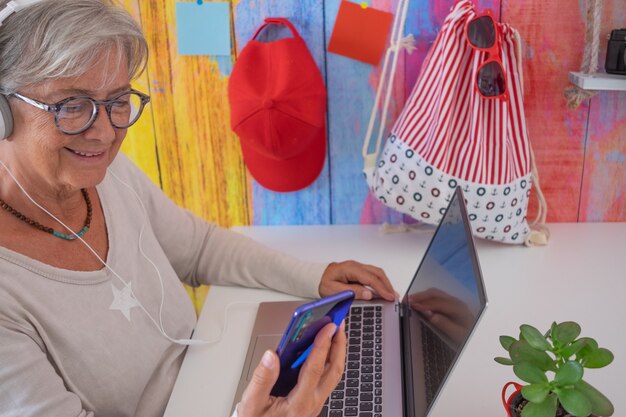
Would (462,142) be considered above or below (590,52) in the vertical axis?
below

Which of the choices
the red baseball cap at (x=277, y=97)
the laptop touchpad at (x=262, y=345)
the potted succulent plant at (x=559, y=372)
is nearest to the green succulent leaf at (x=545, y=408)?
the potted succulent plant at (x=559, y=372)

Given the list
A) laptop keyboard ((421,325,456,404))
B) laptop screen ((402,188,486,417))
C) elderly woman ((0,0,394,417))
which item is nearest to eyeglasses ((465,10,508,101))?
laptop screen ((402,188,486,417))

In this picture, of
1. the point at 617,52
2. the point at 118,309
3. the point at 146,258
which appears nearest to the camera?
the point at 118,309

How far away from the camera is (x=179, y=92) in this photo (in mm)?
1472

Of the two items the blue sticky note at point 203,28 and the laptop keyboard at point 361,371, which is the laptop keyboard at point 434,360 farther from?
the blue sticky note at point 203,28

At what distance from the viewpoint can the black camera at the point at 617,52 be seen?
48.5 inches

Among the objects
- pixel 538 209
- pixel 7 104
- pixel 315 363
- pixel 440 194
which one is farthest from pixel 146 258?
pixel 538 209

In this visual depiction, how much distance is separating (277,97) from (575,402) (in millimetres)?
837

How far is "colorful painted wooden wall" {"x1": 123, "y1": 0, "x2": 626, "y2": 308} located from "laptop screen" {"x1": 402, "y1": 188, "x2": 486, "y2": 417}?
44 centimetres

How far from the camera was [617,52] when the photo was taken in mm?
1242

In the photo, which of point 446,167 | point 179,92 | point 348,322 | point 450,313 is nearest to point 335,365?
point 450,313

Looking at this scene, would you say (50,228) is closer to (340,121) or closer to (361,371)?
(361,371)

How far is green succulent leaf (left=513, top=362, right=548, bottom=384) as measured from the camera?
704 millimetres

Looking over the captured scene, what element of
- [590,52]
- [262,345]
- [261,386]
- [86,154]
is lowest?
[262,345]
